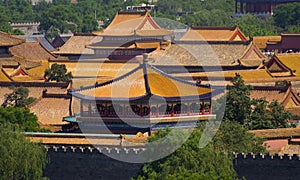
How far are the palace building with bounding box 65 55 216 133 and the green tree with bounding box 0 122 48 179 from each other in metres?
2.87

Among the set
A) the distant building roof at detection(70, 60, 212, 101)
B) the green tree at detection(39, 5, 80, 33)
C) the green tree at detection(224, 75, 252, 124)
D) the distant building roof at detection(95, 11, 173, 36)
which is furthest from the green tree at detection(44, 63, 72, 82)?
the green tree at detection(39, 5, 80, 33)

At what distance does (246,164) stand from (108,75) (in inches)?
903

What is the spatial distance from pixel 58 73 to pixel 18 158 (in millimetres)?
23879

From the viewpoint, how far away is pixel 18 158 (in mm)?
40500

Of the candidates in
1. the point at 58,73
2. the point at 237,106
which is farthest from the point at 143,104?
the point at 58,73

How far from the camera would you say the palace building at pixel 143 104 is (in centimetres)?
4300

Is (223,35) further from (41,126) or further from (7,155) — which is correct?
(7,155)

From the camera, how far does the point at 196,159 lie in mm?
37281

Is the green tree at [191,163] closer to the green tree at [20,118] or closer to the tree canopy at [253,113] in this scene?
the tree canopy at [253,113]

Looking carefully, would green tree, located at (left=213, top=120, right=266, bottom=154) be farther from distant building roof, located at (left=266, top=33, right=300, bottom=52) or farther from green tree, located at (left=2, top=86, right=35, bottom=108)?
distant building roof, located at (left=266, top=33, right=300, bottom=52)

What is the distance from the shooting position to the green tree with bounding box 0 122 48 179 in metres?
40.3

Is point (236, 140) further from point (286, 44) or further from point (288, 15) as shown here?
point (288, 15)

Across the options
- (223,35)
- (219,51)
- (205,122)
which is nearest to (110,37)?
(223,35)

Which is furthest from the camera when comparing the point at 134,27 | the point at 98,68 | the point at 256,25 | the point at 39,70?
the point at 256,25
